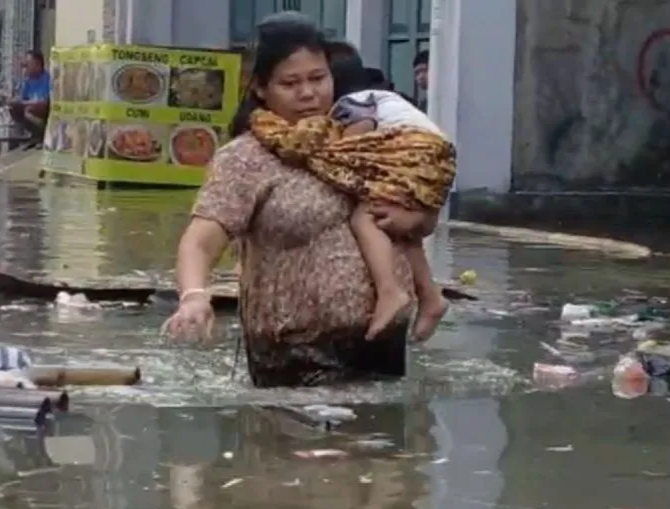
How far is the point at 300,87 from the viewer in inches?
247

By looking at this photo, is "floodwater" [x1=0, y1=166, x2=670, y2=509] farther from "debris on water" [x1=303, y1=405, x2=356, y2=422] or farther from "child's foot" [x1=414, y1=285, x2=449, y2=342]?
"child's foot" [x1=414, y1=285, x2=449, y2=342]

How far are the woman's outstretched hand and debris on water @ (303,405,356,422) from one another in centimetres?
42

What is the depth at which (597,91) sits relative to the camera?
17328mm

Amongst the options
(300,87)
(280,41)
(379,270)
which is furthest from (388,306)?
(280,41)

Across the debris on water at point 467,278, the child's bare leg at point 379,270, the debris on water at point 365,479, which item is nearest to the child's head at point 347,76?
the child's bare leg at point 379,270

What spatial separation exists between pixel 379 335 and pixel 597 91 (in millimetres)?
11423

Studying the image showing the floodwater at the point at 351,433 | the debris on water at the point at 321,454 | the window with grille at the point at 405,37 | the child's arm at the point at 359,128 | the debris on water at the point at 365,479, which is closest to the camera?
the floodwater at the point at 351,433

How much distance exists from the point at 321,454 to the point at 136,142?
54.2ft

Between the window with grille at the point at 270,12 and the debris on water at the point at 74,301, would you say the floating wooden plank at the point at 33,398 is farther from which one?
the window with grille at the point at 270,12

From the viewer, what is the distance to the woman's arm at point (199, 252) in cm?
585

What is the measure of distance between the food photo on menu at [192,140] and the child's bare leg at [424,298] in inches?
592

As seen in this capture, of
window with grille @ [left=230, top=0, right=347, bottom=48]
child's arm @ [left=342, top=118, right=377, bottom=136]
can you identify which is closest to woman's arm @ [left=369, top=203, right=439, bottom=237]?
child's arm @ [left=342, top=118, right=377, bottom=136]

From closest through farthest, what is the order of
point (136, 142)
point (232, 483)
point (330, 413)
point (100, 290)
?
point (232, 483)
point (330, 413)
point (100, 290)
point (136, 142)

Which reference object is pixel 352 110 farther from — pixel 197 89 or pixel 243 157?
pixel 197 89
